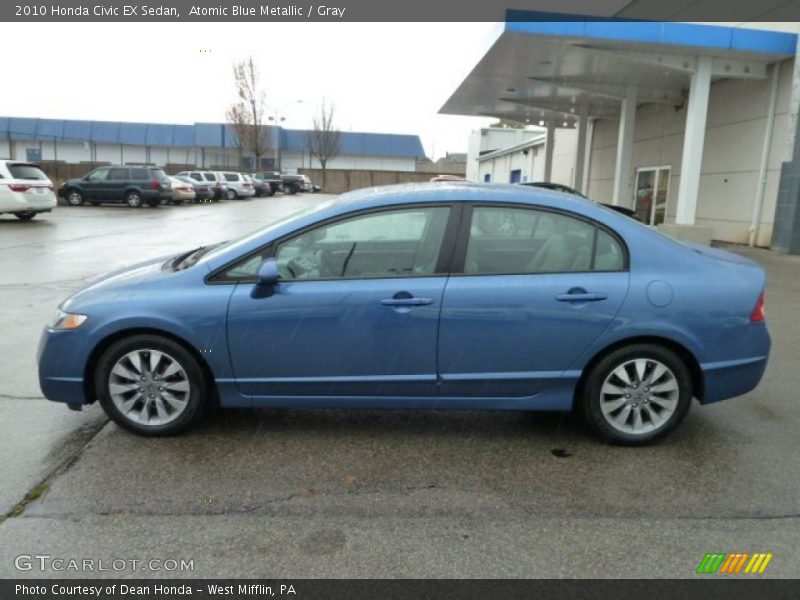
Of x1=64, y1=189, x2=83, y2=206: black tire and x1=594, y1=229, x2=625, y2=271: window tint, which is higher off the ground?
x1=594, y1=229, x2=625, y2=271: window tint

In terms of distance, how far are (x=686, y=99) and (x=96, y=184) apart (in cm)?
2346

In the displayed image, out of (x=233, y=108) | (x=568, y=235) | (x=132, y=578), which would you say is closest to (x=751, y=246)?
(x=568, y=235)

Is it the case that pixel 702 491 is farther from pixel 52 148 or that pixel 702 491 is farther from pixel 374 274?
→ pixel 52 148

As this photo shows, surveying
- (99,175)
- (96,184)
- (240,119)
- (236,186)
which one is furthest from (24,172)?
(240,119)

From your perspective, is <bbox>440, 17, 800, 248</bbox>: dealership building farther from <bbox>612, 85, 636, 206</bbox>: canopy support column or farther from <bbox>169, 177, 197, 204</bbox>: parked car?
<bbox>169, 177, 197, 204</bbox>: parked car

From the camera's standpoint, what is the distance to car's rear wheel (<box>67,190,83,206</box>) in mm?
26864

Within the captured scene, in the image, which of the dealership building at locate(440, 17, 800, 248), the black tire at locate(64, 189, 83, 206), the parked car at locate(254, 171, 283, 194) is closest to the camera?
the dealership building at locate(440, 17, 800, 248)

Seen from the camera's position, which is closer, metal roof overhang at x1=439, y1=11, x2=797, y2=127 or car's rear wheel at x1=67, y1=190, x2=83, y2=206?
metal roof overhang at x1=439, y1=11, x2=797, y2=127

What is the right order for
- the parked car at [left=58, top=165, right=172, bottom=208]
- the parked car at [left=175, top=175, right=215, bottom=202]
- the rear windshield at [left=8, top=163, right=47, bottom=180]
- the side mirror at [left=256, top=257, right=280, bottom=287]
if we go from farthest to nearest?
the parked car at [left=175, top=175, right=215, bottom=202] → the parked car at [left=58, top=165, right=172, bottom=208] → the rear windshield at [left=8, top=163, right=47, bottom=180] → the side mirror at [left=256, top=257, right=280, bottom=287]

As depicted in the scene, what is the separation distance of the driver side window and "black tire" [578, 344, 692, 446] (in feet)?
4.02

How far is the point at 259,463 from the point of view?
3.53 metres

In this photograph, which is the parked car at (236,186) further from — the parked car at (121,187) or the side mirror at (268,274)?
the side mirror at (268,274)

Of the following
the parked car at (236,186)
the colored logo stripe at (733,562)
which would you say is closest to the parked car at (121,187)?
the parked car at (236,186)

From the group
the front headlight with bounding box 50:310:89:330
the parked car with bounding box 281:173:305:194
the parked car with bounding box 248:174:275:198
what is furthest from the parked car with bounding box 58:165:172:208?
the front headlight with bounding box 50:310:89:330
